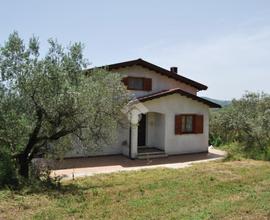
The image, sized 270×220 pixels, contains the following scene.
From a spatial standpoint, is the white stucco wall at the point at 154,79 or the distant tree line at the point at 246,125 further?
the white stucco wall at the point at 154,79

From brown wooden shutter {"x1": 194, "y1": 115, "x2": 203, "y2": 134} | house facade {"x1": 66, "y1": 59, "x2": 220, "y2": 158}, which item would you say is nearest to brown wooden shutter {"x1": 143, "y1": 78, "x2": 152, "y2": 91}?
house facade {"x1": 66, "y1": 59, "x2": 220, "y2": 158}

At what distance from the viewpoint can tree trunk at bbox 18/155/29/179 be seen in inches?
419

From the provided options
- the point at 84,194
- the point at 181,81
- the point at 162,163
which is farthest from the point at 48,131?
the point at 181,81

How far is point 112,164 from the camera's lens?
16.0 meters

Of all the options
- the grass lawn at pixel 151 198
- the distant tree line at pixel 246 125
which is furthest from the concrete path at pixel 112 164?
the distant tree line at pixel 246 125

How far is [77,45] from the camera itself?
423 inches

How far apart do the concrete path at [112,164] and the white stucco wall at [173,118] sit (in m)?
0.68

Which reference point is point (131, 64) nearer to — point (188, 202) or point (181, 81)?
point (181, 81)

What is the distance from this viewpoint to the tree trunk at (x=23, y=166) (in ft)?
34.9

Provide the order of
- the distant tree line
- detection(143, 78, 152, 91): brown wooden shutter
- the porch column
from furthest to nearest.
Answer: detection(143, 78, 152, 91): brown wooden shutter
the distant tree line
the porch column

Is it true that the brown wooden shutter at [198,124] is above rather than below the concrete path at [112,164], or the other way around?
above

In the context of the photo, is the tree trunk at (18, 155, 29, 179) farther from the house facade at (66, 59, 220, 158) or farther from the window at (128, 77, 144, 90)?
the window at (128, 77, 144, 90)

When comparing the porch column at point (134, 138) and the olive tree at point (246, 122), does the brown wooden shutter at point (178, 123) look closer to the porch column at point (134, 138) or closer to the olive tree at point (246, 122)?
the porch column at point (134, 138)

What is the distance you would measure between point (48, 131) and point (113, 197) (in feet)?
10.2
